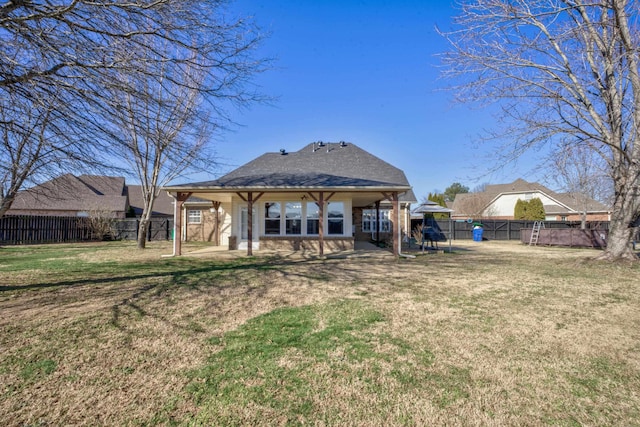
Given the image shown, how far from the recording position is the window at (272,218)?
13.2m

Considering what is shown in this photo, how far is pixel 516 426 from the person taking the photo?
7.37 feet

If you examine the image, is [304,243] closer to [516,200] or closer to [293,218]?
[293,218]

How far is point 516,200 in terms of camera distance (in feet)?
127

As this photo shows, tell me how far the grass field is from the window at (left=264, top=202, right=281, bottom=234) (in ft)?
22.5

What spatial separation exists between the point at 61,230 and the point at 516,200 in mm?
44455

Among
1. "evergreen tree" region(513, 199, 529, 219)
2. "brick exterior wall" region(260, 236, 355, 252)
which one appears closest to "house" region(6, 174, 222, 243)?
"brick exterior wall" region(260, 236, 355, 252)

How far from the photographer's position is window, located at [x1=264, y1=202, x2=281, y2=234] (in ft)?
43.3

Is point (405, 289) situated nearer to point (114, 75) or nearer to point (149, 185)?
point (114, 75)

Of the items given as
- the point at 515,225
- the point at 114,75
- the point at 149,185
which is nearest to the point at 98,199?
the point at 149,185

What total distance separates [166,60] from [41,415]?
13.8 ft

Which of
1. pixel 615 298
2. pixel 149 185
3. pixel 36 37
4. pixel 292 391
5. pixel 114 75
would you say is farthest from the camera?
Result: pixel 149 185

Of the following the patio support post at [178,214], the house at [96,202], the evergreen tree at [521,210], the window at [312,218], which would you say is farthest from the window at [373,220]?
the evergreen tree at [521,210]

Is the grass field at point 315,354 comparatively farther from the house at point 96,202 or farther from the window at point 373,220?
the window at point 373,220

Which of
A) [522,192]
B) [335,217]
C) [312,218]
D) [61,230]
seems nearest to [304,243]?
[312,218]
